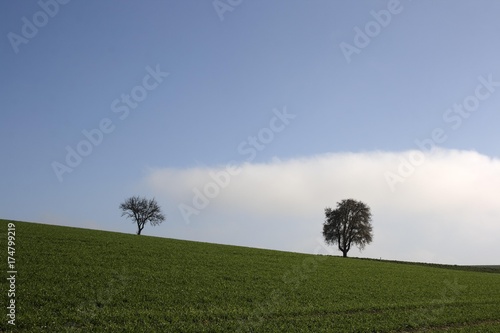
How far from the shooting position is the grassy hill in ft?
71.4

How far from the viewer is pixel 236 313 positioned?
82.1 ft

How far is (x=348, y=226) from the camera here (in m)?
108

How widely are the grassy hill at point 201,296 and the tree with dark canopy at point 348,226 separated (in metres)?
57.7

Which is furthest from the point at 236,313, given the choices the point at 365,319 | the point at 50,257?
the point at 50,257

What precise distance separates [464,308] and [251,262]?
78.7ft

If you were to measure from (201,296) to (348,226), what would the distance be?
8658 cm

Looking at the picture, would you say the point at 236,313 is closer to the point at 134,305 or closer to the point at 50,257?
the point at 134,305

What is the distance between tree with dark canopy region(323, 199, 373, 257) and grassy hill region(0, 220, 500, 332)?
189 ft
